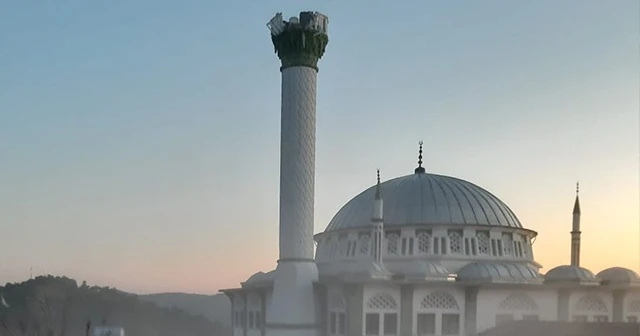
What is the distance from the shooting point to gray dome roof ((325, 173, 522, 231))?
19953mm

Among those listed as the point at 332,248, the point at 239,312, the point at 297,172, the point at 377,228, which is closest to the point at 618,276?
the point at 377,228

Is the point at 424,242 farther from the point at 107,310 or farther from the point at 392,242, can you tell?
the point at 107,310

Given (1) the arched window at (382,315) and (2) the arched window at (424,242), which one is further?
(2) the arched window at (424,242)

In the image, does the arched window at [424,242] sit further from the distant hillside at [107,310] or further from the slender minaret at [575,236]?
the distant hillside at [107,310]

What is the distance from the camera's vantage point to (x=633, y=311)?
18.3 m

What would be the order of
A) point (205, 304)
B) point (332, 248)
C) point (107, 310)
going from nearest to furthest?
1. point (332, 248)
2. point (107, 310)
3. point (205, 304)

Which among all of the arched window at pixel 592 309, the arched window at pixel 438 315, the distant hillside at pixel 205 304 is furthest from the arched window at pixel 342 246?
the distant hillside at pixel 205 304

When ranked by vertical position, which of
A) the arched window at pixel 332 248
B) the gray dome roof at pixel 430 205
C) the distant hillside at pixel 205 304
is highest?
the gray dome roof at pixel 430 205

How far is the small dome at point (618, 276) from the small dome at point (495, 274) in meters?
1.85

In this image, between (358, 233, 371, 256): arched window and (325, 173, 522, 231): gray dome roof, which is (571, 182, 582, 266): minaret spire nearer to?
(325, 173, 522, 231): gray dome roof

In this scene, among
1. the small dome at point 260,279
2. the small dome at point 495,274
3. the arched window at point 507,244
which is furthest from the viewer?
the arched window at point 507,244

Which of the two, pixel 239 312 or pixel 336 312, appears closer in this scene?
pixel 336 312

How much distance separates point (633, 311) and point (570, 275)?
233cm

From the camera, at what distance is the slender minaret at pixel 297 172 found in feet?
56.8
